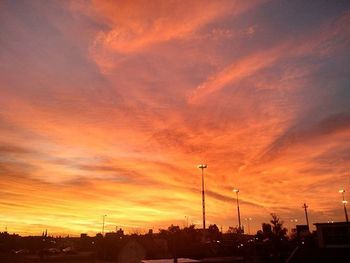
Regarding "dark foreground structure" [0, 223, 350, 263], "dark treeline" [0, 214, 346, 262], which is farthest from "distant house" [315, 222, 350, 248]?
"dark treeline" [0, 214, 346, 262]

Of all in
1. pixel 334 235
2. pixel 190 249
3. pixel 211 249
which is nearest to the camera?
pixel 334 235

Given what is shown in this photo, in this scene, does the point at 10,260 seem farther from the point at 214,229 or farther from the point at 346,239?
the point at 214,229

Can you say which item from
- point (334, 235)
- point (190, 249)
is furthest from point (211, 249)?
point (334, 235)

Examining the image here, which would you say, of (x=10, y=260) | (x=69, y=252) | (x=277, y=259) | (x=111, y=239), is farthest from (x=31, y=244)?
(x=277, y=259)

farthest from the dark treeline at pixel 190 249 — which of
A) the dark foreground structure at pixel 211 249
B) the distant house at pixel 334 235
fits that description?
the distant house at pixel 334 235

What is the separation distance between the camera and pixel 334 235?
42.5 metres

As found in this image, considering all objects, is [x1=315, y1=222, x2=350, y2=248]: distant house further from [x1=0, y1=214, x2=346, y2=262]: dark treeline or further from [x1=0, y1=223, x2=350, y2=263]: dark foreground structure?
[x1=0, y1=214, x2=346, y2=262]: dark treeline

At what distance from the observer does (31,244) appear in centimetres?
11144

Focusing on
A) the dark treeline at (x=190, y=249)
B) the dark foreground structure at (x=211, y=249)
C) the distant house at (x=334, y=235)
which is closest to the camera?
the dark foreground structure at (x=211, y=249)

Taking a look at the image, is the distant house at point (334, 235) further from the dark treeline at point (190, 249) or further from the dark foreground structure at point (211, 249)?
the dark treeline at point (190, 249)

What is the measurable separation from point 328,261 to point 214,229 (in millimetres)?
102568

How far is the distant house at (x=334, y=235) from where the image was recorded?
41.8m

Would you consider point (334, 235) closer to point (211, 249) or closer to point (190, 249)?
point (211, 249)

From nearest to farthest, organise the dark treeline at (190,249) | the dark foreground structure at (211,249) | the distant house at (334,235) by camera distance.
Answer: the dark foreground structure at (211,249) → the distant house at (334,235) → the dark treeline at (190,249)
